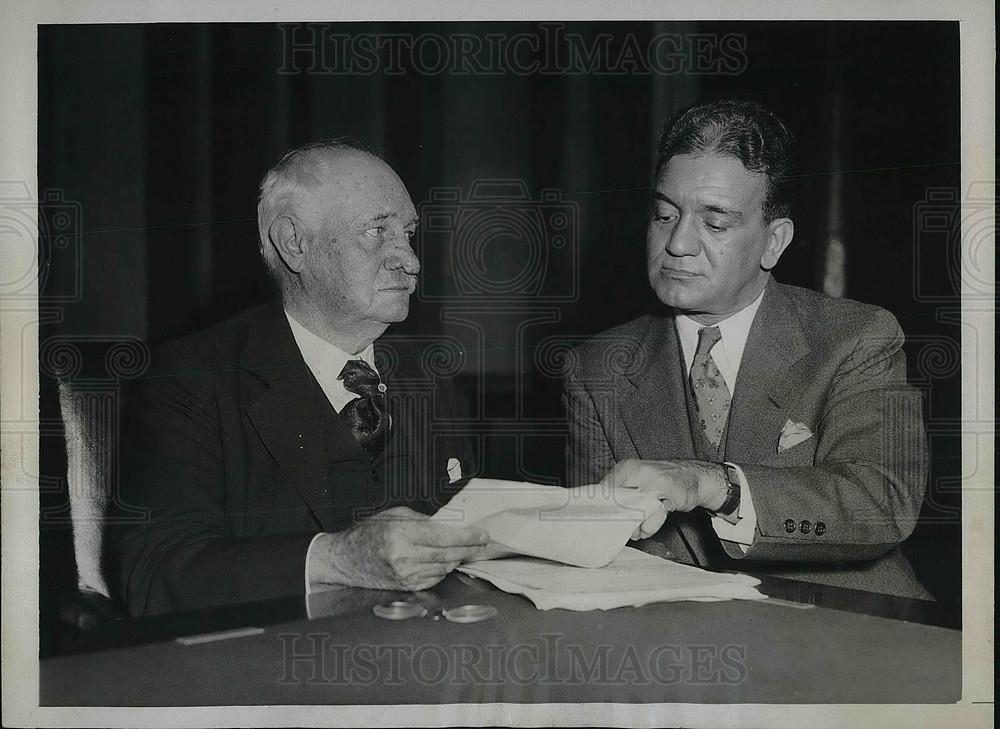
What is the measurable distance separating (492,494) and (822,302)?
0.69m

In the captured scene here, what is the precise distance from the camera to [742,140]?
5.77 feet

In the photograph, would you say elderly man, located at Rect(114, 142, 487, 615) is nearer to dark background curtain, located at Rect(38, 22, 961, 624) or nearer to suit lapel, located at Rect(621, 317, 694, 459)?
dark background curtain, located at Rect(38, 22, 961, 624)

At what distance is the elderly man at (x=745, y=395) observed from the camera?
1.73 m

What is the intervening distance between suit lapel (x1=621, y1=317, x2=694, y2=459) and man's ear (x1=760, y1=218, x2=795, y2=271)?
0.20 m

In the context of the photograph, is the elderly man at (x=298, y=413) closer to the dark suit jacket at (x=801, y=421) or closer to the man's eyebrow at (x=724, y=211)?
the dark suit jacket at (x=801, y=421)

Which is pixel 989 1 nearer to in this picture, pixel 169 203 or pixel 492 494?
pixel 492 494

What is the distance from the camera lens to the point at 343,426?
1.74 meters

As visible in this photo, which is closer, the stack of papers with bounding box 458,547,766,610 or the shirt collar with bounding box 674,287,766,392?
the stack of papers with bounding box 458,547,766,610

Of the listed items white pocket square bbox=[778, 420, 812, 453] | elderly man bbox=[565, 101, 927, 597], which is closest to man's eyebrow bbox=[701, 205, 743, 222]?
elderly man bbox=[565, 101, 927, 597]

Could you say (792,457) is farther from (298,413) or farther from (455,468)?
(298,413)

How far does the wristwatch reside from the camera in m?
1.73

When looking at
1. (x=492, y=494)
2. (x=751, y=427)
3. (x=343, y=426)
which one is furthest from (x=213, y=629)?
(x=751, y=427)

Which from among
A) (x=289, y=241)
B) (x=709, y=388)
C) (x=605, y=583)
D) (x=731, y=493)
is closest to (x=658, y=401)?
(x=709, y=388)

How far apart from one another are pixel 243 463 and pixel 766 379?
0.94m
